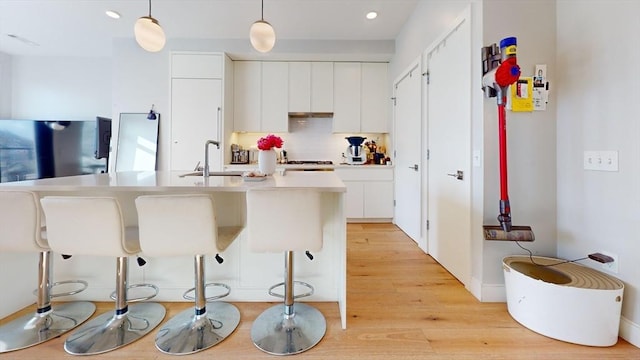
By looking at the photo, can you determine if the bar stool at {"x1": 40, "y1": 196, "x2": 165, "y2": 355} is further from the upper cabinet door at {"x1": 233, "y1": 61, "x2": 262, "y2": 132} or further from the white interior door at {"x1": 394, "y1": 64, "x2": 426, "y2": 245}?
the upper cabinet door at {"x1": 233, "y1": 61, "x2": 262, "y2": 132}

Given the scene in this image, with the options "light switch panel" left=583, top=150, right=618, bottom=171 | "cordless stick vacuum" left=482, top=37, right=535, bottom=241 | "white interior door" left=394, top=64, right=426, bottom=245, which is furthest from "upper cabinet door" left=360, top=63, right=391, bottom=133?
"light switch panel" left=583, top=150, right=618, bottom=171

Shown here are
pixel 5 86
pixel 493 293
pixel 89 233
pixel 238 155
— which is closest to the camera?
pixel 89 233

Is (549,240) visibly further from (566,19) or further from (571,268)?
(566,19)

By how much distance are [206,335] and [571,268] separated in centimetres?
231

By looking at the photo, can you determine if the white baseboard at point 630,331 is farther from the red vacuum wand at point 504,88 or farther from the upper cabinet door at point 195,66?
the upper cabinet door at point 195,66

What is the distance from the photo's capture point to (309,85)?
172 inches

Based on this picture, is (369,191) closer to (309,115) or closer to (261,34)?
(309,115)

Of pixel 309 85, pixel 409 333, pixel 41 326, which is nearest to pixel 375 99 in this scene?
pixel 309 85

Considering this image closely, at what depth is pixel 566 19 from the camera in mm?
1837

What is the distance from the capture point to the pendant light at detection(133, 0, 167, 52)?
2117 millimetres

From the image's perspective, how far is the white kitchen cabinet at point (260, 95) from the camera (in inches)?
171

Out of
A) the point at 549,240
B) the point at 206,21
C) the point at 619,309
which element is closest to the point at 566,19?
the point at 549,240

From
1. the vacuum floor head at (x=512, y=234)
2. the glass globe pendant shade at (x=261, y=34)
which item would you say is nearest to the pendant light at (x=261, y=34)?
the glass globe pendant shade at (x=261, y=34)

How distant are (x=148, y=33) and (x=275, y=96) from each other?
232cm
